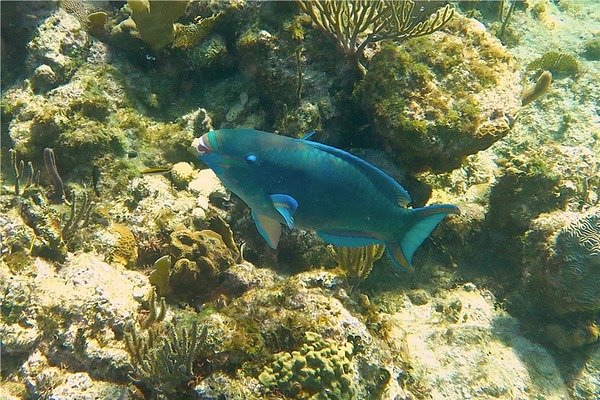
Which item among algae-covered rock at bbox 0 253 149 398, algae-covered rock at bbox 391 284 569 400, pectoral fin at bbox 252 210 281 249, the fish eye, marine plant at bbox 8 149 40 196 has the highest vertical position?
the fish eye

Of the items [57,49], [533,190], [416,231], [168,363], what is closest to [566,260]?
[533,190]

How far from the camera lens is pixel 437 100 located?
4336mm

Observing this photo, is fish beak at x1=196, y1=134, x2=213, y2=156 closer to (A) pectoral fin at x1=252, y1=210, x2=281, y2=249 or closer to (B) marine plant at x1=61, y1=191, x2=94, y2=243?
(A) pectoral fin at x1=252, y1=210, x2=281, y2=249

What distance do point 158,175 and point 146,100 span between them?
1336mm

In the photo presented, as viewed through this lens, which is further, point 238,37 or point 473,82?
point 238,37

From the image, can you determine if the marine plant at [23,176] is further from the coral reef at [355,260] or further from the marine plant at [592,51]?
the marine plant at [592,51]

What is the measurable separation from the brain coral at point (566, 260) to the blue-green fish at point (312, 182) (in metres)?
3.26

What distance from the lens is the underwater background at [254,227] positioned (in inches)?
111

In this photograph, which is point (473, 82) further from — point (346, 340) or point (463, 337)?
point (346, 340)

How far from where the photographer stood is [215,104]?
5.34m

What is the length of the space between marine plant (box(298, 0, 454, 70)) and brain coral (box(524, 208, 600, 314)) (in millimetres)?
2723

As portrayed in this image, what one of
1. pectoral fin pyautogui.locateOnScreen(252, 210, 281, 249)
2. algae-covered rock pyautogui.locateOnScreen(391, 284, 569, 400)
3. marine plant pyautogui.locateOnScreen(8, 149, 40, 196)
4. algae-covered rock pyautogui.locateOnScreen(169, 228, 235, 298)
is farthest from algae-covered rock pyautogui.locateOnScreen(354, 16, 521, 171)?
marine plant pyautogui.locateOnScreen(8, 149, 40, 196)

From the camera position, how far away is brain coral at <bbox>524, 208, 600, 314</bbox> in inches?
169

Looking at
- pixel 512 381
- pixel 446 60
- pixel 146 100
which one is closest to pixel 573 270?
pixel 512 381
